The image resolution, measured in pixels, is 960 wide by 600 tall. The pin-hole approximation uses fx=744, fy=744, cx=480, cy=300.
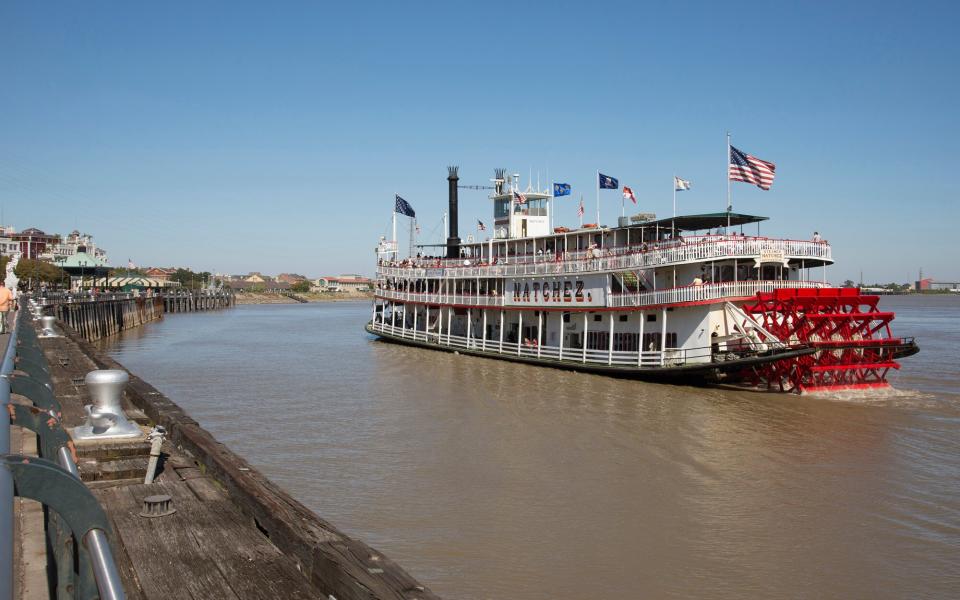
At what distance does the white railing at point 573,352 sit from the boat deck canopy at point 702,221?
5.02m

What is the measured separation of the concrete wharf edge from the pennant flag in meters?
38.4

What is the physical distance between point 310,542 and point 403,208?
4132cm

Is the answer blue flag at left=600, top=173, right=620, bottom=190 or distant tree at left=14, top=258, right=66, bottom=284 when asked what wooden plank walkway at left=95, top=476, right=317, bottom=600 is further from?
distant tree at left=14, top=258, right=66, bottom=284

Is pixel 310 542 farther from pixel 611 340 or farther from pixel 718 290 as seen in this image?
pixel 611 340

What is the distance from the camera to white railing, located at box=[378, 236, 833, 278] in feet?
82.6

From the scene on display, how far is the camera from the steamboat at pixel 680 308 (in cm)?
2491

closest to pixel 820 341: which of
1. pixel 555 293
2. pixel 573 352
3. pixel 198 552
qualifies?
pixel 573 352

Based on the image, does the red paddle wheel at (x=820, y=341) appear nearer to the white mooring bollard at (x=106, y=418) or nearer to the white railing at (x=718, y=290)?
the white railing at (x=718, y=290)

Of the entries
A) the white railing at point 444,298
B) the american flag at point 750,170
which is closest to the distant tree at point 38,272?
the white railing at point 444,298

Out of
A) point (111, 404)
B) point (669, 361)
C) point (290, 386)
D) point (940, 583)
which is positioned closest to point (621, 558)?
point (940, 583)

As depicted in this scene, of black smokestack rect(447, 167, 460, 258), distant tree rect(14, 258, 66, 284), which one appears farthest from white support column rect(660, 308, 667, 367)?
distant tree rect(14, 258, 66, 284)

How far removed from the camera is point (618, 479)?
14828mm

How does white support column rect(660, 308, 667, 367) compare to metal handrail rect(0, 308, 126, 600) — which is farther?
white support column rect(660, 308, 667, 367)

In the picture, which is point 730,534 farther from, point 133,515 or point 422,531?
point 133,515
